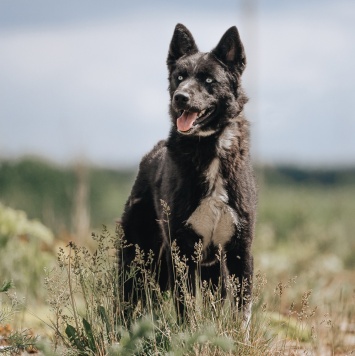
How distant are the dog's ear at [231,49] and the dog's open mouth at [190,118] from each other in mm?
448

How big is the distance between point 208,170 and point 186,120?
0.40 m

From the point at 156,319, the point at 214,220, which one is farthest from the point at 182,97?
the point at 156,319

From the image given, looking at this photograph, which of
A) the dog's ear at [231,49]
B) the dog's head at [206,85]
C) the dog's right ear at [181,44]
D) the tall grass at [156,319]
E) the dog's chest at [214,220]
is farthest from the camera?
the dog's right ear at [181,44]

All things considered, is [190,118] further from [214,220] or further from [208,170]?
[214,220]

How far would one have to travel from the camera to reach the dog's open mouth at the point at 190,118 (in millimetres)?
5441

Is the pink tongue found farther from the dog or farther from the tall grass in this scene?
the tall grass

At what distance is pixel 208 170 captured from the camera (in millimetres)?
5465

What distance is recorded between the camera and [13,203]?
40.4 ft

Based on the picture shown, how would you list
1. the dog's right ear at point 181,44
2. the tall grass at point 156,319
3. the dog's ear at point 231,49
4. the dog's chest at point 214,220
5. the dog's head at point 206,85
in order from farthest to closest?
the dog's right ear at point 181,44, the dog's ear at point 231,49, the dog's head at point 206,85, the dog's chest at point 214,220, the tall grass at point 156,319

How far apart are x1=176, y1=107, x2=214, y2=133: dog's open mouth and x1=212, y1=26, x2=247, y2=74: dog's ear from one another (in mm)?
448

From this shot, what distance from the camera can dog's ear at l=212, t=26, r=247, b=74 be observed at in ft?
18.6

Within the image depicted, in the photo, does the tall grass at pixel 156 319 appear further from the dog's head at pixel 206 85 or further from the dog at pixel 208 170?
the dog's head at pixel 206 85

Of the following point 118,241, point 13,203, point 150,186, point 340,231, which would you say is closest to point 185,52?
point 150,186

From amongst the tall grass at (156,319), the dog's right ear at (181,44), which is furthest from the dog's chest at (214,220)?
the dog's right ear at (181,44)
